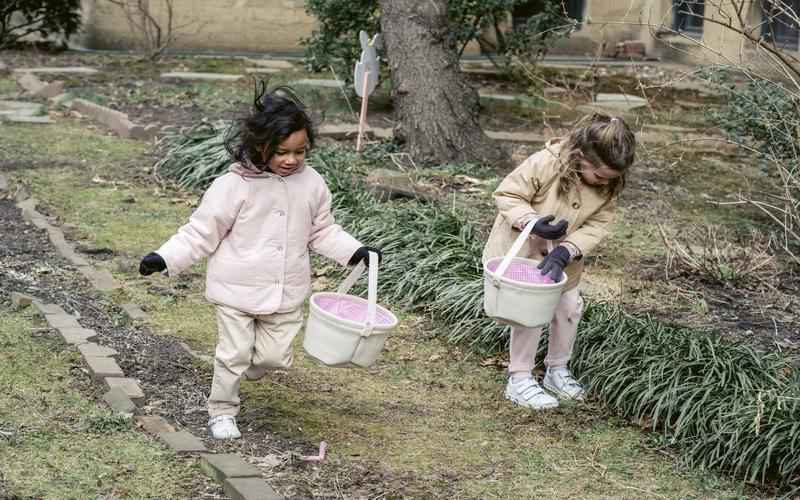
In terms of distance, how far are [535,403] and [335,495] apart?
1382mm

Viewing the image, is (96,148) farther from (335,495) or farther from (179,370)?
(335,495)

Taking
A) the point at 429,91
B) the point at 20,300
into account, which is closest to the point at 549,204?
the point at 20,300

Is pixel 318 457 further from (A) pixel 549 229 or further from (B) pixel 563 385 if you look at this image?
(B) pixel 563 385

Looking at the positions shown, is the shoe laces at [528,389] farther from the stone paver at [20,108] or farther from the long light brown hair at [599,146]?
the stone paver at [20,108]

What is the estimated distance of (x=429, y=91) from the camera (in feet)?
32.0

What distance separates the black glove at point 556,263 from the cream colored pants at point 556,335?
0.44m

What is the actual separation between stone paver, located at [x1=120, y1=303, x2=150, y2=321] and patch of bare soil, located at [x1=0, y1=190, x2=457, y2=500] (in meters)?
0.05

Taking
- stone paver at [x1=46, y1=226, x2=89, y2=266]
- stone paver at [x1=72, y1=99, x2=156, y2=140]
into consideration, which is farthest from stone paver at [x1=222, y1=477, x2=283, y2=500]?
stone paver at [x1=72, y1=99, x2=156, y2=140]

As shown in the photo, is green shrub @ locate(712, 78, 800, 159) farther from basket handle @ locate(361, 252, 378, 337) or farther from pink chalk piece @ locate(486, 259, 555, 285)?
basket handle @ locate(361, 252, 378, 337)

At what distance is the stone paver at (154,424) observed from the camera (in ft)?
15.1

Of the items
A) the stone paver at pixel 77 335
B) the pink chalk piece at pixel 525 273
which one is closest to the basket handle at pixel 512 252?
the pink chalk piece at pixel 525 273

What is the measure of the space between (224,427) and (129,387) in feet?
1.73

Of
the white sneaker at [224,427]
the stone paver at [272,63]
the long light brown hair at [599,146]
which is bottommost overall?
the stone paver at [272,63]

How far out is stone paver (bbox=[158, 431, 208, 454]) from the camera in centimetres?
440
